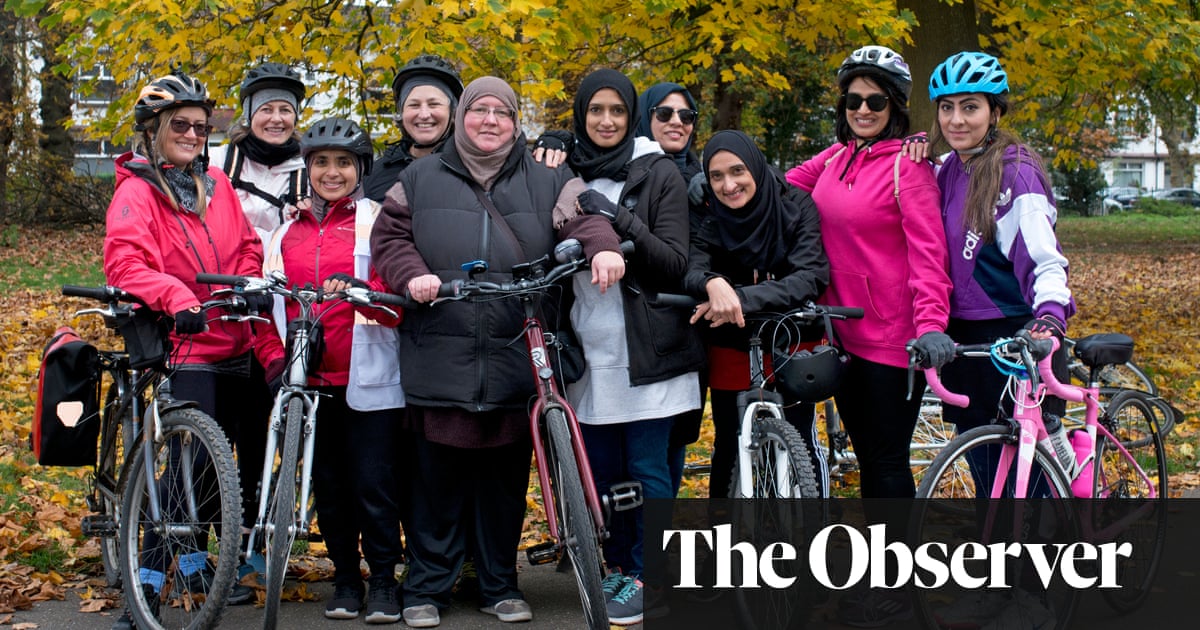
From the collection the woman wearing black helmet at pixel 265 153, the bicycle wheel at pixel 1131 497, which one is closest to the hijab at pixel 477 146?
the woman wearing black helmet at pixel 265 153

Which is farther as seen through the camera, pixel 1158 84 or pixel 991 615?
pixel 1158 84

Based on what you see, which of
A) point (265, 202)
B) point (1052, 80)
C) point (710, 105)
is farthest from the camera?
point (710, 105)

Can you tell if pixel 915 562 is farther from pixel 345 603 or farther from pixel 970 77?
pixel 345 603

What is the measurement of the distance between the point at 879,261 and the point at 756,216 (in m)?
0.50

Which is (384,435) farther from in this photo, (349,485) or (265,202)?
(265,202)

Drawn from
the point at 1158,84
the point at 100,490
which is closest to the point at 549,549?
the point at 100,490

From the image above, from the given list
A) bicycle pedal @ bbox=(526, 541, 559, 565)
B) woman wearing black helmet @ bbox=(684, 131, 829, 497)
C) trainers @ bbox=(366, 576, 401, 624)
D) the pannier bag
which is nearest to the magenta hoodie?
woman wearing black helmet @ bbox=(684, 131, 829, 497)

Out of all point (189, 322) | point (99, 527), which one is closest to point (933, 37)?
point (189, 322)

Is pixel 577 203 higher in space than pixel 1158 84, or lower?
lower

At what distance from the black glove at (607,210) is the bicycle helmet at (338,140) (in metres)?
0.89

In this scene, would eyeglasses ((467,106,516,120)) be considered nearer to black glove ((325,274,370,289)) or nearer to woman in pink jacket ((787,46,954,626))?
black glove ((325,274,370,289))

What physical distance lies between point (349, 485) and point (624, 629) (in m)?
1.24

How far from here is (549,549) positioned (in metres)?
4.36

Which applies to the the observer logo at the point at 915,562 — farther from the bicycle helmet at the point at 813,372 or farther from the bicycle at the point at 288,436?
the bicycle at the point at 288,436
